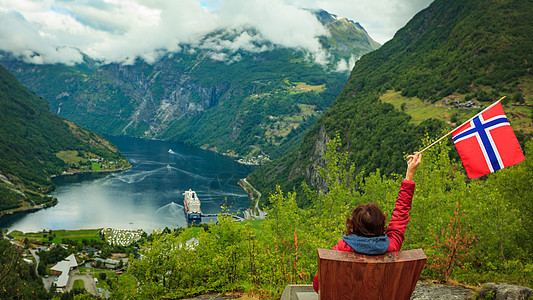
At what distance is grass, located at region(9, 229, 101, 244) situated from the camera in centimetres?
7738

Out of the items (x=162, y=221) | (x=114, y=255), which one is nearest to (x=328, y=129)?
(x=162, y=221)

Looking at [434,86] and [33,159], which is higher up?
[33,159]

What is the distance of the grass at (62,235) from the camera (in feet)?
254

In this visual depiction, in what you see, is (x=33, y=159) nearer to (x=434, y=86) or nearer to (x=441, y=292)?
(x=434, y=86)

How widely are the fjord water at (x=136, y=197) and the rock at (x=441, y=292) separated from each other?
53.0 meters

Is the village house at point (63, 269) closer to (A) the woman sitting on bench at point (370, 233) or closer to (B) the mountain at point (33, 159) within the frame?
(B) the mountain at point (33, 159)

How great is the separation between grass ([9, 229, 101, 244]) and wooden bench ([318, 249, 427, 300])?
3545 inches

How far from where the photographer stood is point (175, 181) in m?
134

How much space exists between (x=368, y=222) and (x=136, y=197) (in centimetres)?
11762

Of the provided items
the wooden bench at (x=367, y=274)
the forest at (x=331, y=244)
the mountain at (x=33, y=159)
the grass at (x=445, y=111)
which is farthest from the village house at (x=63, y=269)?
the grass at (x=445, y=111)

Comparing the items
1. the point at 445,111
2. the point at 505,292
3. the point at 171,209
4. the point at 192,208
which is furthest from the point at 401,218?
the point at 171,209

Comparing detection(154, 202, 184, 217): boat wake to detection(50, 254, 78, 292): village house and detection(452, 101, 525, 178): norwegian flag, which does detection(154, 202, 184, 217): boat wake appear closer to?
detection(50, 254, 78, 292): village house

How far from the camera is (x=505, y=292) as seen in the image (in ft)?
20.8

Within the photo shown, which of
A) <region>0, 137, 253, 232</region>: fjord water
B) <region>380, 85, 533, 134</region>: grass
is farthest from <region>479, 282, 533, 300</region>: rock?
<region>0, 137, 253, 232</region>: fjord water
